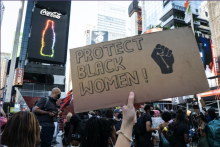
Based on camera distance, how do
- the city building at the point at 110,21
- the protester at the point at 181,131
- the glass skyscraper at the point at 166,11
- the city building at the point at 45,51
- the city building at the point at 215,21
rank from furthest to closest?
the city building at the point at 110,21 → the glass skyscraper at the point at 166,11 → the city building at the point at 215,21 → the city building at the point at 45,51 → the protester at the point at 181,131

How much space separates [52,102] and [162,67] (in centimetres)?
309

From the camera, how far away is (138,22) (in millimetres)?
97312

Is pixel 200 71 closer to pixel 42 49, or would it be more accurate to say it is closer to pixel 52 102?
pixel 52 102

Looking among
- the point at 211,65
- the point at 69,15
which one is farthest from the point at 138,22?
the point at 211,65

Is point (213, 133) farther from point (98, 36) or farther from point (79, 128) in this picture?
point (98, 36)

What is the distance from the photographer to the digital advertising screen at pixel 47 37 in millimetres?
33625

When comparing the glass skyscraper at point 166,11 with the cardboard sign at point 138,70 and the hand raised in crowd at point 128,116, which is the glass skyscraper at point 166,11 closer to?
the cardboard sign at point 138,70

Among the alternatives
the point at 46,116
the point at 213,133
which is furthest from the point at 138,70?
the point at 46,116

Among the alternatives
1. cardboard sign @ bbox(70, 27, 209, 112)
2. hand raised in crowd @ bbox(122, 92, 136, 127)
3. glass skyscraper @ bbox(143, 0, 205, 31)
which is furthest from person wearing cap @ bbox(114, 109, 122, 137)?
glass skyscraper @ bbox(143, 0, 205, 31)

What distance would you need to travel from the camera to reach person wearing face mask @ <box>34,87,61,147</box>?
12.5ft

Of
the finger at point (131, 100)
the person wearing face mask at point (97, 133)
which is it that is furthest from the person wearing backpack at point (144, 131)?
the finger at point (131, 100)

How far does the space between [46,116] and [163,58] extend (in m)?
3.12

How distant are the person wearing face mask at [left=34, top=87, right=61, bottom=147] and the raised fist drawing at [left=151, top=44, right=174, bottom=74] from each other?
2938mm

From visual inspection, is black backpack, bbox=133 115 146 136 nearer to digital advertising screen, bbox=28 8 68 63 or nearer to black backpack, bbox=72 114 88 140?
black backpack, bbox=72 114 88 140
